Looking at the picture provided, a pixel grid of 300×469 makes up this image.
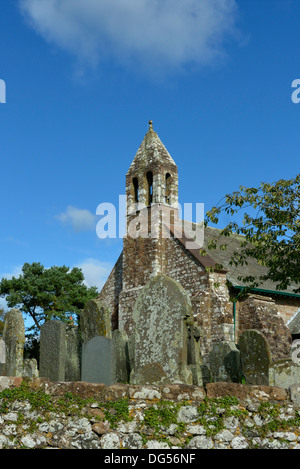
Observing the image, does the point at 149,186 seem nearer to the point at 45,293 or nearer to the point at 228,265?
the point at 228,265

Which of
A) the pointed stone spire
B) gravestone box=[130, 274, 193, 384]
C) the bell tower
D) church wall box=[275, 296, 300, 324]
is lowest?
gravestone box=[130, 274, 193, 384]

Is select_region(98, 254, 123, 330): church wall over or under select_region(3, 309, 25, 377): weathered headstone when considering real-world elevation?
over

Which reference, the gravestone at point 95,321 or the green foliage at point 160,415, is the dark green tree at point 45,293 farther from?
the green foliage at point 160,415

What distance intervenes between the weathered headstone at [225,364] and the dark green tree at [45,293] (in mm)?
20307

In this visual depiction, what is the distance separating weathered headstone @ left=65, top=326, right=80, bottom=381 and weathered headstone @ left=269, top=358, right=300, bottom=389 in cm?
450

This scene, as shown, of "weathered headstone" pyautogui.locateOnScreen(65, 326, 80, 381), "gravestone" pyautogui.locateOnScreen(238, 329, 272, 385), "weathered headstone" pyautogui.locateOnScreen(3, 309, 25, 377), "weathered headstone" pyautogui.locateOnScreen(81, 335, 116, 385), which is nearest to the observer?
"gravestone" pyautogui.locateOnScreen(238, 329, 272, 385)

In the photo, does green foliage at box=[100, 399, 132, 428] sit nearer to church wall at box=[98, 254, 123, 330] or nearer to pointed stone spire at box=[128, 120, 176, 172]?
pointed stone spire at box=[128, 120, 176, 172]

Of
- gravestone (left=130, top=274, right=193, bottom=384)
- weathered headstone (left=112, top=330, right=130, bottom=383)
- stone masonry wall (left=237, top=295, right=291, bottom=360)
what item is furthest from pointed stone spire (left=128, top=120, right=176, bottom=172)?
gravestone (left=130, top=274, right=193, bottom=384)

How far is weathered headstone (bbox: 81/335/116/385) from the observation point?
926 cm

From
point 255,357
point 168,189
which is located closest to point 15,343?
point 255,357

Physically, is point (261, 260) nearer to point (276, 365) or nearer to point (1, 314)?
point (276, 365)

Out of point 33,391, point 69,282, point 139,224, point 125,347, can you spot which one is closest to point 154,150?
point 139,224

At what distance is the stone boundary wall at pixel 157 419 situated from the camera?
6371mm

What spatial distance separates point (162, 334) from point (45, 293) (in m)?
24.4
